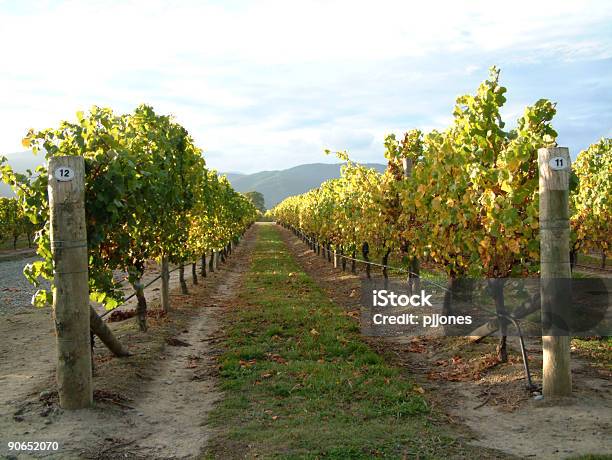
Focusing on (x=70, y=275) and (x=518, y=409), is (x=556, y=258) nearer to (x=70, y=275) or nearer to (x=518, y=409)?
(x=518, y=409)

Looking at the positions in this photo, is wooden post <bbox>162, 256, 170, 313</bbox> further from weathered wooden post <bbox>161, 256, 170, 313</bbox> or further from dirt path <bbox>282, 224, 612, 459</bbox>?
dirt path <bbox>282, 224, 612, 459</bbox>

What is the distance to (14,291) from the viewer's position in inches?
849

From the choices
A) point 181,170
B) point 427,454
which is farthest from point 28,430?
point 181,170

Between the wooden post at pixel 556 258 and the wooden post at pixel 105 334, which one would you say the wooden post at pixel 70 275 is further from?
the wooden post at pixel 556 258

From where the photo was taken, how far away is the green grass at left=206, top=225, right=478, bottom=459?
581 centimetres

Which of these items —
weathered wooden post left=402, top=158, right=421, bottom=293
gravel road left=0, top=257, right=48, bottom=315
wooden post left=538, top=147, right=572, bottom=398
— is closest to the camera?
wooden post left=538, top=147, right=572, bottom=398

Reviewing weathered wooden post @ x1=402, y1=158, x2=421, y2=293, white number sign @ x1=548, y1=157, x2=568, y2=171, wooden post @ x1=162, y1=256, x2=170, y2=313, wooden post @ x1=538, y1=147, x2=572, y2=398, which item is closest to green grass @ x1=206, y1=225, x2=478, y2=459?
wooden post @ x1=538, y1=147, x2=572, y2=398

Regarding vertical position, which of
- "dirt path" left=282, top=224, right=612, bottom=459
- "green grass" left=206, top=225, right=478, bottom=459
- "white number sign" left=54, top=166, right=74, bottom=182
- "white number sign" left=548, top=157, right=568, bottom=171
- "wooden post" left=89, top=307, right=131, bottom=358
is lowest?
"dirt path" left=282, top=224, right=612, bottom=459

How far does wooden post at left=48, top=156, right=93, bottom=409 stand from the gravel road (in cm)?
1091

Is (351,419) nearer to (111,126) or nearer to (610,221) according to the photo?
(111,126)

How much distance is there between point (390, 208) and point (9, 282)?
19051 mm

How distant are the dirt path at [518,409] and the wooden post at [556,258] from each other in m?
0.37

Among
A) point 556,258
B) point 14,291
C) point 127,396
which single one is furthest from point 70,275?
point 14,291

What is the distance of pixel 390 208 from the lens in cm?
1523
